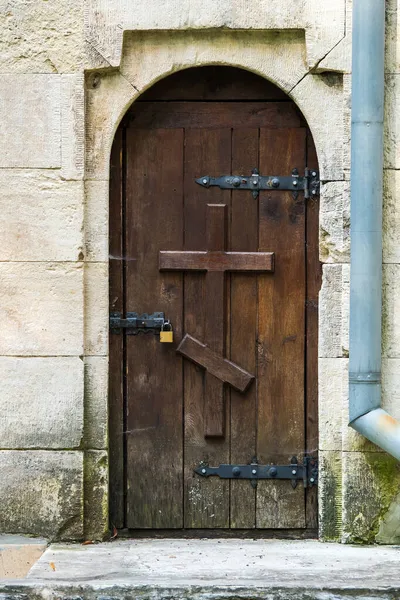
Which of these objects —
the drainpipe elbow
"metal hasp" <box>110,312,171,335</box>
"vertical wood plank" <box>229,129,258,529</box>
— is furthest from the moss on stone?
"metal hasp" <box>110,312,171,335</box>

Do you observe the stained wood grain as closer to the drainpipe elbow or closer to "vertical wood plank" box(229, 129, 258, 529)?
"vertical wood plank" box(229, 129, 258, 529)

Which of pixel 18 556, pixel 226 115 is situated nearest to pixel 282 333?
pixel 226 115

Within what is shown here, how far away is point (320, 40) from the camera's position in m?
4.09

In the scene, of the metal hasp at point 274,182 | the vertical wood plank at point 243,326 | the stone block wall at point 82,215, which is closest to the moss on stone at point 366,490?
the stone block wall at point 82,215

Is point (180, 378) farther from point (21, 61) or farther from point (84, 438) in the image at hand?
point (21, 61)

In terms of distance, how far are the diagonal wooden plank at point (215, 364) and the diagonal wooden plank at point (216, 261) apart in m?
0.34

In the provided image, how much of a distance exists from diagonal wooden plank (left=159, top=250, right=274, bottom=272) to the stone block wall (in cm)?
28

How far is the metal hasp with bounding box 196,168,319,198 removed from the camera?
429 centimetres

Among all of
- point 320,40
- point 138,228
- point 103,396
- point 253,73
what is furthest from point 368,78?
point 103,396

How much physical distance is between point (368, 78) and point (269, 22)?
0.51 metres

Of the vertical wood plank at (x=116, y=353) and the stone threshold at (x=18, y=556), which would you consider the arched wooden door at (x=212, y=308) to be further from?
the stone threshold at (x=18, y=556)

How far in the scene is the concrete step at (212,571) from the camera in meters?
3.51

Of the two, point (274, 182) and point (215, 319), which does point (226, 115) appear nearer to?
point (274, 182)

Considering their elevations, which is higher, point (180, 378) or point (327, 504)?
point (180, 378)
